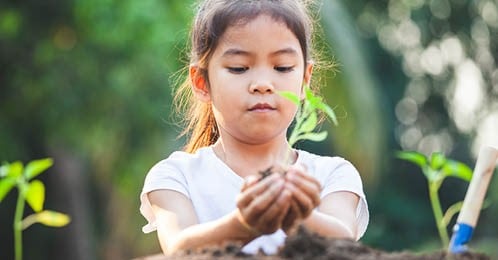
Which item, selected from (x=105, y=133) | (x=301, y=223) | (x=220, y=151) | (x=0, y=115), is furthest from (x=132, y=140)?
(x=301, y=223)

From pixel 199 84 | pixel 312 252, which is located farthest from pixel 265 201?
pixel 199 84

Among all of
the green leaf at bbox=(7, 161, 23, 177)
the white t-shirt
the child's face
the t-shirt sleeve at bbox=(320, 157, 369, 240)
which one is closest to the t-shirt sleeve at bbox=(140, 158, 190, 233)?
the white t-shirt

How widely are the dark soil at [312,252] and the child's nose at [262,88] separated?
0.77 m

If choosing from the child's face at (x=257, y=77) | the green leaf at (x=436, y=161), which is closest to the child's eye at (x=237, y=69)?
the child's face at (x=257, y=77)

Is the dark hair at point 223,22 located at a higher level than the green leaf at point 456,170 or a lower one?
higher

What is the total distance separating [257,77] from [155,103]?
34.0ft

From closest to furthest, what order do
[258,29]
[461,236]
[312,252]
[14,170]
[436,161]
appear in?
[312,252] < [461,236] < [258,29] < [14,170] < [436,161]

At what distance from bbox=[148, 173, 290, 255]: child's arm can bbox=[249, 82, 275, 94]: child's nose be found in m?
0.42

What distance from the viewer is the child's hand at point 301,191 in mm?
2502

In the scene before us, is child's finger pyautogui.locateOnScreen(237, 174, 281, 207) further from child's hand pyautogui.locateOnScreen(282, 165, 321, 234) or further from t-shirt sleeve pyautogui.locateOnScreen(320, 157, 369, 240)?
t-shirt sleeve pyautogui.locateOnScreen(320, 157, 369, 240)

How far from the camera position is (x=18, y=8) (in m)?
13.8

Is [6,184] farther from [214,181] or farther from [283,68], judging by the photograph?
[283,68]

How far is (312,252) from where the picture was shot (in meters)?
2.46

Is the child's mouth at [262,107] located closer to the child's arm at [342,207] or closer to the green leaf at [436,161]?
the child's arm at [342,207]
